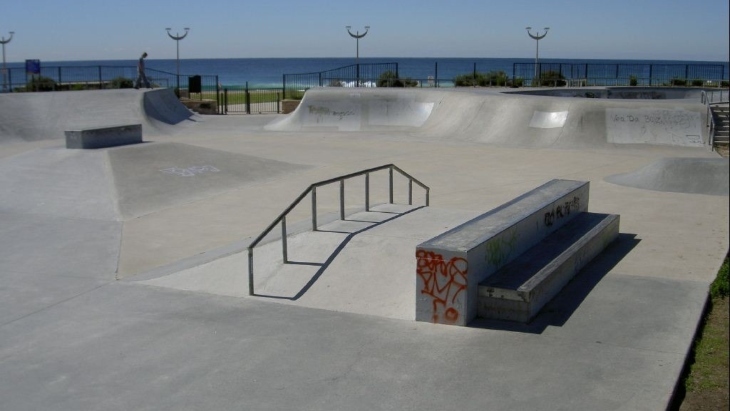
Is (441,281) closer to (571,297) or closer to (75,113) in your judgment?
(571,297)

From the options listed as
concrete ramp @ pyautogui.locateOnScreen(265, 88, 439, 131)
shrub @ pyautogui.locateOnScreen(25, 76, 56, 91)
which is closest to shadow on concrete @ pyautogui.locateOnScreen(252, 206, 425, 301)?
concrete ramp @ pyautogui.locateOnScreen(265, 88, 439, 131)

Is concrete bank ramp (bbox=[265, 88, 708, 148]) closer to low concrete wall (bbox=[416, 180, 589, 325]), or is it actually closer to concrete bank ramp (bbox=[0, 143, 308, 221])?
concrete bank ramp (bbox=[0, 143, 308, 221])

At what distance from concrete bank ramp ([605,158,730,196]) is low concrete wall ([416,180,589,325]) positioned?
23.8ft

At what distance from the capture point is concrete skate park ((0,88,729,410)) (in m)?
6.29

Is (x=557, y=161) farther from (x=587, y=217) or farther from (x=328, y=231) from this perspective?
(x=328, y=231)

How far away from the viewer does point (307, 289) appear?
887 cm

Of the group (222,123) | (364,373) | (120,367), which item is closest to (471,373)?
(364,373)

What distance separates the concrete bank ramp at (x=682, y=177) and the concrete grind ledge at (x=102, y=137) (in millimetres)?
11604

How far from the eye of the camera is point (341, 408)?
5887 millimetres

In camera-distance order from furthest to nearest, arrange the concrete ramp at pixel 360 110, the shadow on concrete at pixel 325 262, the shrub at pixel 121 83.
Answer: the shrub at pixel 121 83 → the concrete ramp at pixel 360 110 → the shadow on concrete at pixel 325 262

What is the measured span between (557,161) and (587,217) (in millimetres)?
9642

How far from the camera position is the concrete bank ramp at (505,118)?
23359mm

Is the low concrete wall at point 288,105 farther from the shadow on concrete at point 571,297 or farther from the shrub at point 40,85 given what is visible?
the shadow on concrete at point 571,297

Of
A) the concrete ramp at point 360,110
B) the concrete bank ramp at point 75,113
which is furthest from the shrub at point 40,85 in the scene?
the concrete ramp at point 360,110
